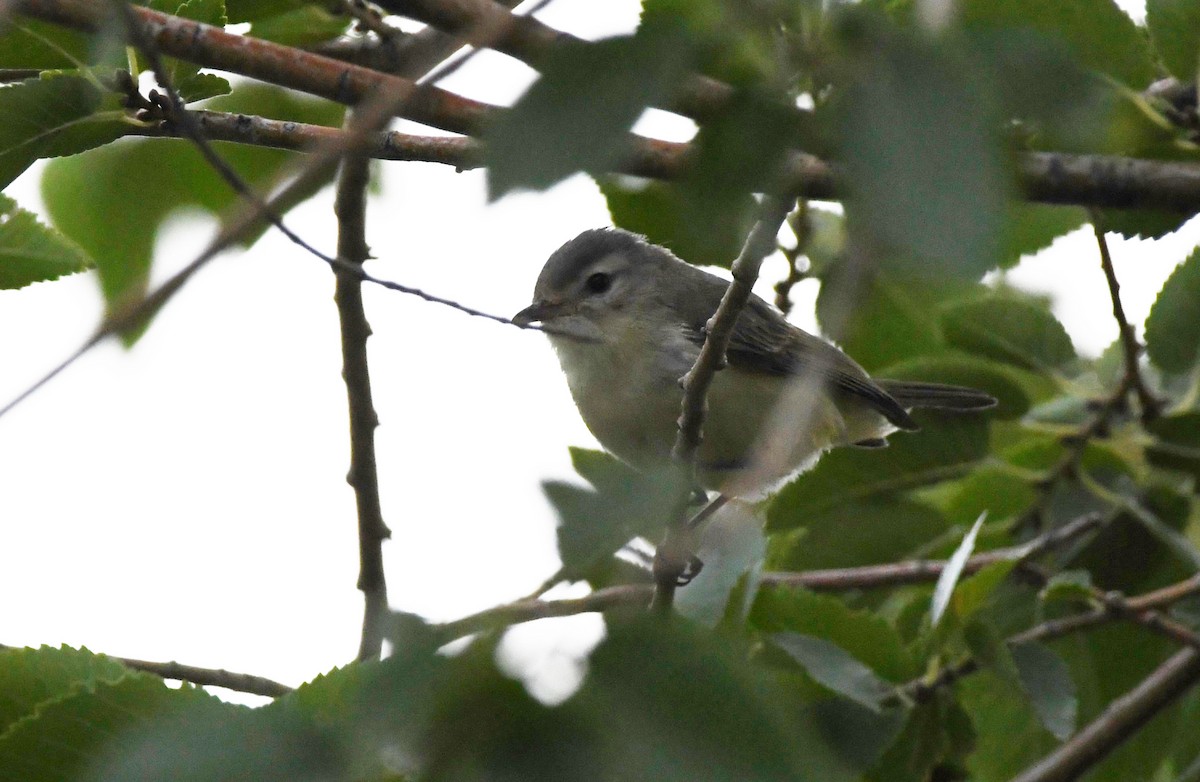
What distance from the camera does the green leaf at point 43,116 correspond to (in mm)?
2459

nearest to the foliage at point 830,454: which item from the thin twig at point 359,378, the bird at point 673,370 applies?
the bird at point 673,370

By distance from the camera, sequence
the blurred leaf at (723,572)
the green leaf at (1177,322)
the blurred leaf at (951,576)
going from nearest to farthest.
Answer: the blurred leaf at (723,572)
the blurred leaf at (951,576)
the green leaf at (1177,322)

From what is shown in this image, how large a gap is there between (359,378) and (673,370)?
1.12 m

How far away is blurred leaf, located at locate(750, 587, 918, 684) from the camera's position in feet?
10.3

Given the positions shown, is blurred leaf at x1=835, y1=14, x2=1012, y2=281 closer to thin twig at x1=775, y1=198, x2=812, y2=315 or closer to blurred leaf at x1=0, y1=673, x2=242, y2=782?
blurred leaf at x1=0, y1=673, x2=242, y2=782

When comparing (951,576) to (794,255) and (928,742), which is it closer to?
(928,742)

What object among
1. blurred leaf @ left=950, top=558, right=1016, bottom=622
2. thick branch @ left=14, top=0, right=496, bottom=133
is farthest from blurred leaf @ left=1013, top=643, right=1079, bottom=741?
thick branch @ left=14, top=0, right=496, bottom=133

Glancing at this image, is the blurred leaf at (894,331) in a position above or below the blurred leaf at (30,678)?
above

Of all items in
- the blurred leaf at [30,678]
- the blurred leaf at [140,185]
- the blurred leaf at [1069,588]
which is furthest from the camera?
the blurred leaf at [140,185]

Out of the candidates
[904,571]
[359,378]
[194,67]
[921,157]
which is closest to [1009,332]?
[904,571]

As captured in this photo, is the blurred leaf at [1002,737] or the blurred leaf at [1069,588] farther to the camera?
the blurred leaf at [1002,737]

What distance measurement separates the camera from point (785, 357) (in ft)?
15.2

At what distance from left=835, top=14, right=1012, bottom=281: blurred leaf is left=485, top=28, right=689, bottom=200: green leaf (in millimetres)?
142

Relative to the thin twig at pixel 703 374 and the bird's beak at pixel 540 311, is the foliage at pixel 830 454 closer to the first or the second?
the thin twig at pixel 703 374
